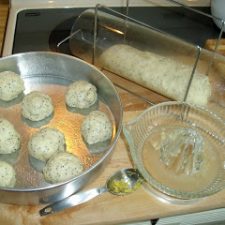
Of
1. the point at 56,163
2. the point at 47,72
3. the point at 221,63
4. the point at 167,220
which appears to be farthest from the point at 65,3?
the point at 167,220

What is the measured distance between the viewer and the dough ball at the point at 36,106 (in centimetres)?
78

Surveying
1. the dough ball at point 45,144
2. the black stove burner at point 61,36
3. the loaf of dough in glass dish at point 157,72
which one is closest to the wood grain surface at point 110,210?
the dough ball at point 45,144

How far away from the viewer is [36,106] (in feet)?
2.53

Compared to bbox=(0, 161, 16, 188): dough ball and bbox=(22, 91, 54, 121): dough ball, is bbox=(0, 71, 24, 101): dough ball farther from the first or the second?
bbox=(0, 161, 16, 188): dough ball

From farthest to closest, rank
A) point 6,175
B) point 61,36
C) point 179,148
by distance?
1. point 61,36
2. point 179,148
3. point 6,175

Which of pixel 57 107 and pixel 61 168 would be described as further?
pixel 57 107

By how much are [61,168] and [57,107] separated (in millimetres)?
227

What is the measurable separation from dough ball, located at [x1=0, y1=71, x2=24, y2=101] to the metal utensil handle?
0.99 ft

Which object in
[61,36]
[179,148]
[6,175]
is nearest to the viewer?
[6,175]

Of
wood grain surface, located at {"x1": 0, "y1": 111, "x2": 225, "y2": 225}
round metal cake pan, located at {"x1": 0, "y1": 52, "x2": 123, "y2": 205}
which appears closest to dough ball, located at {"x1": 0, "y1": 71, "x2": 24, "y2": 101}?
round metal cake pan, located at {"x1": 0, "y1": 52, "x2": 123, "y2": 205}

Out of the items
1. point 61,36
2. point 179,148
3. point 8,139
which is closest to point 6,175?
point 8,139

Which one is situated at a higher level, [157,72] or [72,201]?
[157,72]

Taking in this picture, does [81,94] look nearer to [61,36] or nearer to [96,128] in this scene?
[96,128]

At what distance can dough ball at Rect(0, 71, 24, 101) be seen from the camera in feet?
2.64
